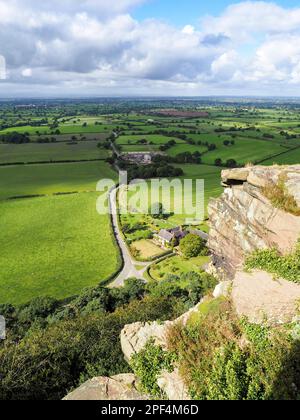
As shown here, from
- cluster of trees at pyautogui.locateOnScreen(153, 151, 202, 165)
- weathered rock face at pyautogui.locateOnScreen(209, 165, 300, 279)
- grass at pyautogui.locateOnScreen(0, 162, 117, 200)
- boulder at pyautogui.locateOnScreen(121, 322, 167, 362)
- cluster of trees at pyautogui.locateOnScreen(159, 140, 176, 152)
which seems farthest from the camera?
cluster of trees at pyautogui.locateOnScreen(159, 140, 176, 152)

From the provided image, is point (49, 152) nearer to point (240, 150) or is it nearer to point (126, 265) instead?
point (240, 150)

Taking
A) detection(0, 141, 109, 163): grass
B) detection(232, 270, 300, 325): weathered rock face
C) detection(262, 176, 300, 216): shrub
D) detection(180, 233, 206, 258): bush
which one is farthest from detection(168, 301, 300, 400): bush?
detection(0, 141, 109, 163): grass

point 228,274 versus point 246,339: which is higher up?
point 246,339

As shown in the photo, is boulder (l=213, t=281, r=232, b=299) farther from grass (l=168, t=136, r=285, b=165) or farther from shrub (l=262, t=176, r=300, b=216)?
grass (l=168, t=136, r=285, b=165)

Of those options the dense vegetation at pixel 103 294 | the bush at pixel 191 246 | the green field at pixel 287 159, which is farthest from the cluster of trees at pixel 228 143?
the bush at pixel 191 246

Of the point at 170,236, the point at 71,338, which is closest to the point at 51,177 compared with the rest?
the point at 170,236
